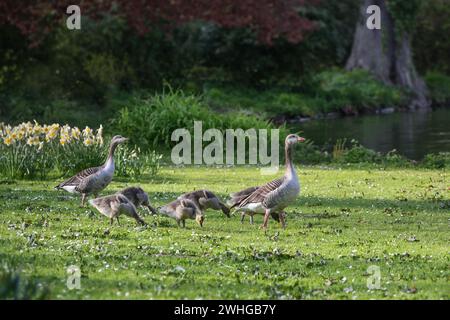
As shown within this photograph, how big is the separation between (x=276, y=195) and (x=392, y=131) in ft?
83.2

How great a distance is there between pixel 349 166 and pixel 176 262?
1431cm

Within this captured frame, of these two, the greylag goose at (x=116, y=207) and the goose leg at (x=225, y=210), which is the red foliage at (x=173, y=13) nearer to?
the goose leg at (x=225, y=210)

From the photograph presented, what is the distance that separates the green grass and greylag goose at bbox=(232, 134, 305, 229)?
1.22 feet

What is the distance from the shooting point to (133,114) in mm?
30203

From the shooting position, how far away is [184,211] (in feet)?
47.6

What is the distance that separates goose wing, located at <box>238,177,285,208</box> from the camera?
1446 cm

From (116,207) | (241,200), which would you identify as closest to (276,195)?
(241,200)

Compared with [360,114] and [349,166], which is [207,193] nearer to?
[349,166]

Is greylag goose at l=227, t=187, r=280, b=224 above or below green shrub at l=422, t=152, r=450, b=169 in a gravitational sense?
above

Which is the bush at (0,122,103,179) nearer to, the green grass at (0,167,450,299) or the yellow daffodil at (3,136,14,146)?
the yellow daffodil at (3,136,14,146)

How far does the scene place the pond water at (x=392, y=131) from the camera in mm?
33062

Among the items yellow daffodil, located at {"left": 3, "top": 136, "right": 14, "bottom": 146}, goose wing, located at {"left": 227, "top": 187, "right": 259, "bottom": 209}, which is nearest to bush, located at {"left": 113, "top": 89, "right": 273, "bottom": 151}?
yellow daffodil, located at {"left": 3, "top": 136, "right": 14, "bottom": 146}

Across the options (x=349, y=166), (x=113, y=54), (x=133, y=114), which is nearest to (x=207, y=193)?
(x=349, y=166)

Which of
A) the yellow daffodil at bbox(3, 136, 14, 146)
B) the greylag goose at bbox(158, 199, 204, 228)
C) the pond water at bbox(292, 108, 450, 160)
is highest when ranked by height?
the yellow daffodil at bbox(3, 136, 14, 146)
